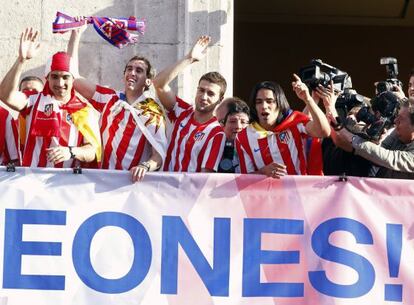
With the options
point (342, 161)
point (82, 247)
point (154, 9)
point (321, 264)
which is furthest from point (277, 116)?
point (154, 9)

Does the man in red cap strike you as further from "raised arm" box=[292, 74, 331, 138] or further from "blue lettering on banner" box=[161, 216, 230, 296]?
"raised arm" box=[292, 74, 331, 138]

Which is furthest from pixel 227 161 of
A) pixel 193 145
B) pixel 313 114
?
pixel 313 114

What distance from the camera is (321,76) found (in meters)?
8.42

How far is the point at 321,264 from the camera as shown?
320 inches

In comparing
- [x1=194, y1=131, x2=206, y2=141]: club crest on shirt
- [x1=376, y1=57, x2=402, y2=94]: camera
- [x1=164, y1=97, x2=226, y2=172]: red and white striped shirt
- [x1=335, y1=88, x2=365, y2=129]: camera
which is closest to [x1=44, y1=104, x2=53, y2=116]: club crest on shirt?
[x1=164, y1=97, x2=226, y2=172]: red and white striped shirt

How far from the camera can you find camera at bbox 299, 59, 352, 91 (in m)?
8.39

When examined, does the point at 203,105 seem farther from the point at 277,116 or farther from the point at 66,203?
the point at 66,203

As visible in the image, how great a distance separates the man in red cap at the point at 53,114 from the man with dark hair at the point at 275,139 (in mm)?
1024

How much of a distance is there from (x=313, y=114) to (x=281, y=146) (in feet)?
1.32

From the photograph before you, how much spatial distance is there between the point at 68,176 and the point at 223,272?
117 cm

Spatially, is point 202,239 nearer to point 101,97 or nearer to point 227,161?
point 227,161

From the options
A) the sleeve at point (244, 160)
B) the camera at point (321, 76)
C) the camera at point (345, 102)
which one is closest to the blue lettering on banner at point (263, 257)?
the sleeve at point (244, 160)

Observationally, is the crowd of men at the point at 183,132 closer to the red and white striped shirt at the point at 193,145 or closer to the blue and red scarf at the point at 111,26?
the red and white striped shirt at the point at 193,145

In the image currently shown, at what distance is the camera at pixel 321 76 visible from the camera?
8.39 m
